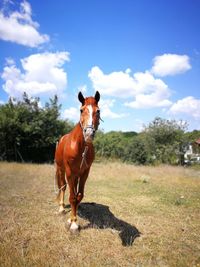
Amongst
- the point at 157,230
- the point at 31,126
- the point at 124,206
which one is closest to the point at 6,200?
the point at 124,206

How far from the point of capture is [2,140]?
23.6m

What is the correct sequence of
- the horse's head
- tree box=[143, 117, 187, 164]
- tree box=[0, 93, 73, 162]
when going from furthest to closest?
tree box=[143, 117, 187, 164]
tree box=[0, 93, 73, 162]
the horse's head

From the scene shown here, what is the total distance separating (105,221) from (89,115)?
3.16 m

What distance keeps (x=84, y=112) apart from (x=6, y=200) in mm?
4929

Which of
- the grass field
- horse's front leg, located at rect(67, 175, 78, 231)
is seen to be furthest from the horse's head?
the grass field

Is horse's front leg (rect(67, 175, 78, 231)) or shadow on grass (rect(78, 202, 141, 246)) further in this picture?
horse's front leg (rect(67, 175, 78, 231))

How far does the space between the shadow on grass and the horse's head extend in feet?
7.93

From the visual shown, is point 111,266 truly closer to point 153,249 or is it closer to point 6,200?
point 153,249

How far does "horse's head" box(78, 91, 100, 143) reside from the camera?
4770 mm

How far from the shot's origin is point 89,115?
4.91 meters

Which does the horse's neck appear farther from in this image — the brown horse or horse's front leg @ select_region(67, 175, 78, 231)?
horse's front leg @ select_region(67, 175, 78, 231)

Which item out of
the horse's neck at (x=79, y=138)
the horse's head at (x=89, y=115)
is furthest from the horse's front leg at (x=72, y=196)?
the horse's head at (x=89, y=115)

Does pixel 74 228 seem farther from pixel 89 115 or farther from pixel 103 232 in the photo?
pixel 89 115

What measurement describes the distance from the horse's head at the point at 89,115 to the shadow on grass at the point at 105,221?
2416 millimetres
